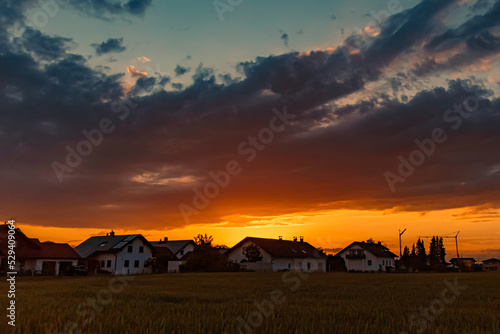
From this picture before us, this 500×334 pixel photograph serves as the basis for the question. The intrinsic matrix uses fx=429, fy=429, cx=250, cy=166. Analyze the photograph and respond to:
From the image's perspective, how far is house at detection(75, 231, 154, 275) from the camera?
74250 mm

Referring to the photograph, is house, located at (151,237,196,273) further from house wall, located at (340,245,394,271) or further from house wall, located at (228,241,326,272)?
house wall, located at (340,245,394,271)

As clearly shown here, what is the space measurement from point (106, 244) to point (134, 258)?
6157 mm

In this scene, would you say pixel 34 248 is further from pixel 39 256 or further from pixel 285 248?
pixel 285 248

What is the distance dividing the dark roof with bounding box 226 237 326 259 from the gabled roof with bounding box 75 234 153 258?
22.4 m

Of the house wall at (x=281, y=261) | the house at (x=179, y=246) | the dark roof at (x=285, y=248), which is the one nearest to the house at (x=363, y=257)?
the dark roof at (x=285, y=248)

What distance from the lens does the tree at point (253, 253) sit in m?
83.9

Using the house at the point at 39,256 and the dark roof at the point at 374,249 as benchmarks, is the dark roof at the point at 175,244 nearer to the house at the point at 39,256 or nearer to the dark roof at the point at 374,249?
the house at the point at 39,256

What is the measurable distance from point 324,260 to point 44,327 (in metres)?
101

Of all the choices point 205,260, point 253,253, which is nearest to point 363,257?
point 253,253

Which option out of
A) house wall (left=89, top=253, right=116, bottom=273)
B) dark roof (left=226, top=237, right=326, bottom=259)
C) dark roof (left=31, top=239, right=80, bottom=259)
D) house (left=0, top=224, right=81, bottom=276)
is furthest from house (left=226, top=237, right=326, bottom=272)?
house (left=0, top=224, right=81, bottom=276)

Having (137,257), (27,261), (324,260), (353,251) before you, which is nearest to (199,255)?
(137,257)

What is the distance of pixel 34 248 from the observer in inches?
2421

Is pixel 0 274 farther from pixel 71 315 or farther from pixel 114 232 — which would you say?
pixel 71 315

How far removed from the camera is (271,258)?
290 ft
